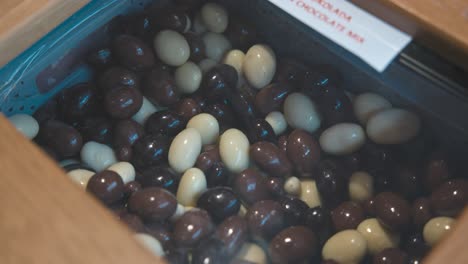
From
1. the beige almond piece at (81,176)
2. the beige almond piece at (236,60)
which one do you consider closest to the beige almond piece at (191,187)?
the beige almond piece at (81,176)

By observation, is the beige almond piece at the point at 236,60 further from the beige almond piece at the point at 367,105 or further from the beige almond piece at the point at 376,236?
the beige almond piece at the point at 376,236

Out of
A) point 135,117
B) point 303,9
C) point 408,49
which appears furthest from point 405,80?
point 135,117

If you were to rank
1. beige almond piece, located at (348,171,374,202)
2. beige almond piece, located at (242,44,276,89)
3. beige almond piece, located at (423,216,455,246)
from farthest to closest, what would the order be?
beige almond piece, located at (242,44,276,89) → beige almond piece, located at (348,171,374,202) → beige almond piece, located at (423,216,455,246)

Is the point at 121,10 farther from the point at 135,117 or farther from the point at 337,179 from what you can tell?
the point at 337,179

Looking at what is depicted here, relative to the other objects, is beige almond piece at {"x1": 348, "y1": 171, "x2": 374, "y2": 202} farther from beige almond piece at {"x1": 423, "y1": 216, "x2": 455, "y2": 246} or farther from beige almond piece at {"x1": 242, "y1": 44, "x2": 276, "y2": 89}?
beige almond piece at {"x1": 242, "y1": 44, "x2": 276, "y2": 89}

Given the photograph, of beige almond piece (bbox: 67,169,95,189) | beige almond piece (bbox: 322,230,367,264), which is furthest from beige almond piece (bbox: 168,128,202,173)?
beige almond piece (bbox: 322,230,367,264)
